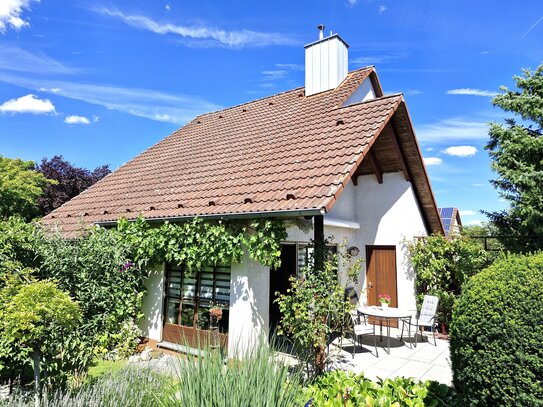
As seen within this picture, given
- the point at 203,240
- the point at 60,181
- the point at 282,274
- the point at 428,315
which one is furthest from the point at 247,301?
the point at 60,181

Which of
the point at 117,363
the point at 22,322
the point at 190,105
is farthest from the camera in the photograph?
the point at 190,105

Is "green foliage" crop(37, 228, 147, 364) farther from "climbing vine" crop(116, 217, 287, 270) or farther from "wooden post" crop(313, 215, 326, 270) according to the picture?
"wooden post" crop(313, 215, 326, 270)

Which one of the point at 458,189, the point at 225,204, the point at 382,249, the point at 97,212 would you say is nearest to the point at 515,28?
the point at 382,249

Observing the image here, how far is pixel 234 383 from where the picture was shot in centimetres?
354

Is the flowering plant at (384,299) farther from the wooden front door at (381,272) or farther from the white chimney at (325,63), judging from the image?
the white chimney at (325,63)

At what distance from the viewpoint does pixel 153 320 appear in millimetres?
10023

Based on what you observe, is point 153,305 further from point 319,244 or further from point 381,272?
point 381,272

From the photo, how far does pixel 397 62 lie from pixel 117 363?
1435 cm

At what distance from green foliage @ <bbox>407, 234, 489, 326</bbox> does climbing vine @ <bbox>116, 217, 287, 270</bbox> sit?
701 cm

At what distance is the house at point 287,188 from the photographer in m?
8.00

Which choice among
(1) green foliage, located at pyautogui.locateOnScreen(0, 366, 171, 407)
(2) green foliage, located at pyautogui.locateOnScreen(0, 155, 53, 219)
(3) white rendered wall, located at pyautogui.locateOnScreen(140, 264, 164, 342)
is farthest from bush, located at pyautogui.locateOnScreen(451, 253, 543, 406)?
(2) green foliage, located at pyautogui.locateOnScreen(0, 155, 53, 219)

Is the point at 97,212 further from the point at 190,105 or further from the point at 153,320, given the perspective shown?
the point at 190,105

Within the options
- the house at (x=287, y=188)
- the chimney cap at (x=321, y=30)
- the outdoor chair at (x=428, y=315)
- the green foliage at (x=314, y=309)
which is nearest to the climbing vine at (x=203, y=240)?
the house at (x=287, y=188)

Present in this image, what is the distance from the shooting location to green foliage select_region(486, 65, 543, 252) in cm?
1430
